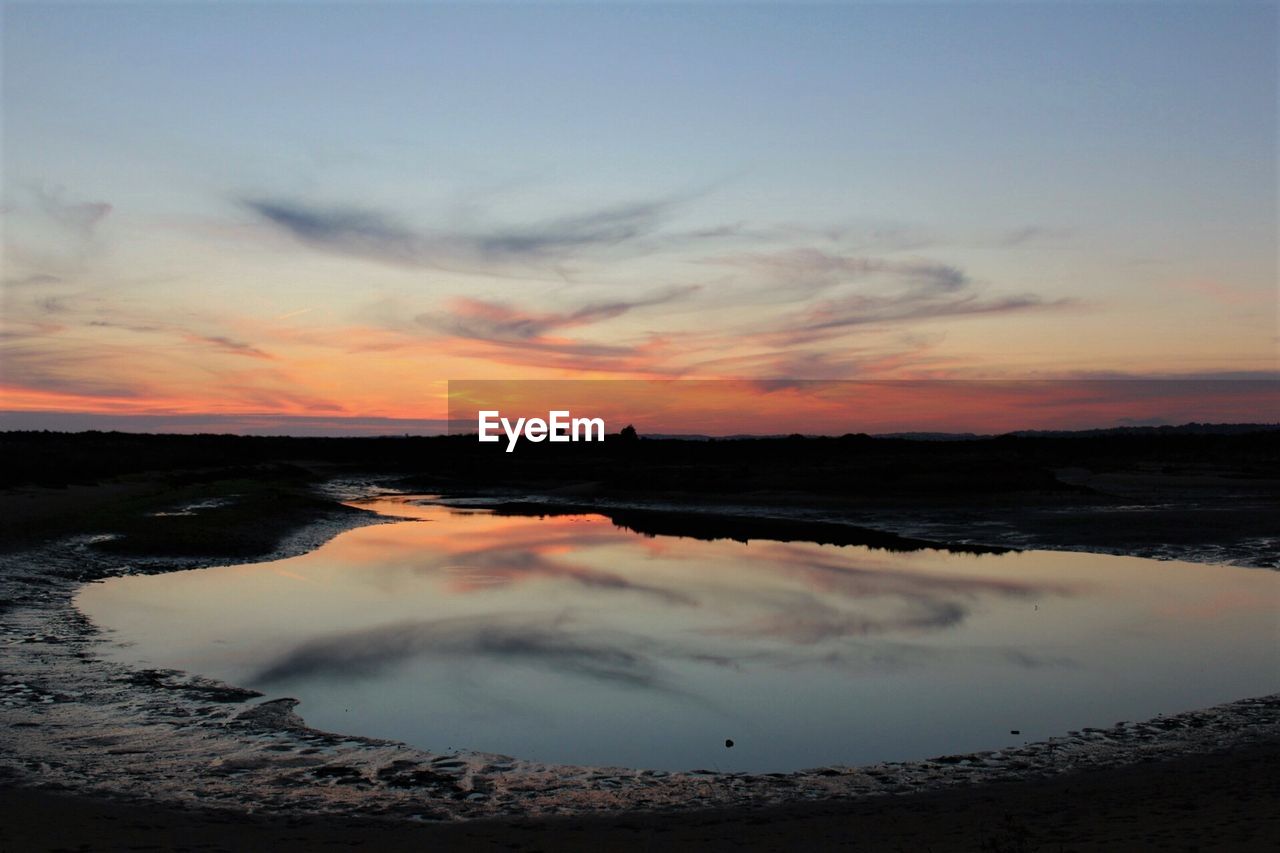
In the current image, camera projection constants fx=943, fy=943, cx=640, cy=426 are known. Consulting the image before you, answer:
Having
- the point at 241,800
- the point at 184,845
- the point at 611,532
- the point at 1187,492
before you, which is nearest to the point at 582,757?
the point at 241,800

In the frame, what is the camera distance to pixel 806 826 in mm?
8742

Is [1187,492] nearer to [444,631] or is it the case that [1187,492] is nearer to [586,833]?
[444,631]

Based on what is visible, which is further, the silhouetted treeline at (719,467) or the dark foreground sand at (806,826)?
the silhouetted treeline at (719,467)

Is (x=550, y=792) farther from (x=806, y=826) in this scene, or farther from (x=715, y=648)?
(x=715, y=648)

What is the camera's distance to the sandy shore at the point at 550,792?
8.28 meters

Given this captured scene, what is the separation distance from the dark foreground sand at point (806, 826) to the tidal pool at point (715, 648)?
78.2 inches

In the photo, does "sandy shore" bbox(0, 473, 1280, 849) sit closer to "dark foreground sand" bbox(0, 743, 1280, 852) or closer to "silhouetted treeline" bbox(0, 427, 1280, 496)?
"dark foreground sand" bbox(0, 743, 1280, 852)

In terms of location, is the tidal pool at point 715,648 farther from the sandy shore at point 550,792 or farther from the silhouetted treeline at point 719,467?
the silhouetted treeline at point 719,467

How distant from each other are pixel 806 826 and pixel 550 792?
9.07 feet

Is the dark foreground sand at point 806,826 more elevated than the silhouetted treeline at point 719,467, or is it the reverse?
the silhouetted treeline at point 719,467

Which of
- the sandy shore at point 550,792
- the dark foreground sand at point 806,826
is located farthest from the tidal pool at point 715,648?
the dark foreground sand at point 806,826

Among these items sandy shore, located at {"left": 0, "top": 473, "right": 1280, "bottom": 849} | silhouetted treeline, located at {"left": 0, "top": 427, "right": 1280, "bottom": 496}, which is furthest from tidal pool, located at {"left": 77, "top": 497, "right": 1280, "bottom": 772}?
silhouetted treeline, located at {"left": 0, "top": 427, "right": 1280, "bottom": 496}

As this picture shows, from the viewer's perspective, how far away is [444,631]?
18984mm

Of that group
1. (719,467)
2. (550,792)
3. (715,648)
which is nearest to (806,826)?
(550,792)
